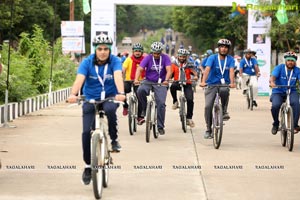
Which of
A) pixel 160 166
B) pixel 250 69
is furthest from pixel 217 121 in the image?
pixel 250 69

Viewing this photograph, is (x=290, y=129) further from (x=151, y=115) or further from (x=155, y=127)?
(x=155, y=127)

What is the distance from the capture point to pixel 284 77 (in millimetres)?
13930

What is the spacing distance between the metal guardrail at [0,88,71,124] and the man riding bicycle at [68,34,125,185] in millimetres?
8380

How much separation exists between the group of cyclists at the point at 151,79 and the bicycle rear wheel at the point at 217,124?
43cm

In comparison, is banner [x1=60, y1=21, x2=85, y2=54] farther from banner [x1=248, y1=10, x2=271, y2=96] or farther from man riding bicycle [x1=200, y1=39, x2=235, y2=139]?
man riding bicycle [x1=200, y1=39, x2=235, y2=139]

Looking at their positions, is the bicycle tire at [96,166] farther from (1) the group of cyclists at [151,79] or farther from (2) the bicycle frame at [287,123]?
(2) the bicycle frame at [287,123]

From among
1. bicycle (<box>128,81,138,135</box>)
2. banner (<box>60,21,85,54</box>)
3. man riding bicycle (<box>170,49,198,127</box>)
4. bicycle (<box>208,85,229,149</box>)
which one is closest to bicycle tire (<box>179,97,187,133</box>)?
man riding bicycle (<box>170,49,198,127</box>)

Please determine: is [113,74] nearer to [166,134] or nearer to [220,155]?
[220,155]

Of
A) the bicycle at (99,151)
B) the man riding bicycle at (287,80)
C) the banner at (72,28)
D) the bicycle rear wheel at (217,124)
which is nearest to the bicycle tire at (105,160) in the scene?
the bicycle at (99,151)

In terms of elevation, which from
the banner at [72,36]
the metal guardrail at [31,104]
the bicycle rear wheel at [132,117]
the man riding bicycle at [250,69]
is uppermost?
the banner at [72,36]

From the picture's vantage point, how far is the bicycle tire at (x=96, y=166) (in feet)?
28.1

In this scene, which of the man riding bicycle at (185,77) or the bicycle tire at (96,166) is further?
the man riding bicycle at (185,77)

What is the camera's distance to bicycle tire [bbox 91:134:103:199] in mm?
8562

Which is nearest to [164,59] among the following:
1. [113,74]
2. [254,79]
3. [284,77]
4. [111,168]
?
[284,77]
